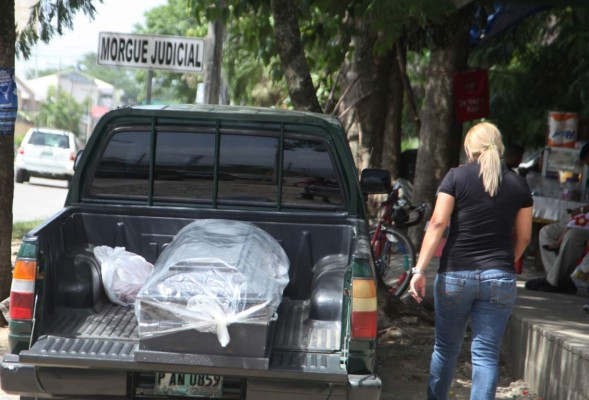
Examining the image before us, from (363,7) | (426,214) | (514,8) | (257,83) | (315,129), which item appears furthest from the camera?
(257,83)

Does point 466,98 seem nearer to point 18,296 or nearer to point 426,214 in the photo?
point 426,214

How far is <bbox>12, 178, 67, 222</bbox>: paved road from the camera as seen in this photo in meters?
17.9

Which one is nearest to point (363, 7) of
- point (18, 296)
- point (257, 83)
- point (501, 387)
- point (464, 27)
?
point (464, 27)

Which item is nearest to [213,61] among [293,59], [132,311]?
[293,59]

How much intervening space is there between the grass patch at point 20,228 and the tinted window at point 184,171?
8.55 meters

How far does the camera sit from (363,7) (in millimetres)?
8875

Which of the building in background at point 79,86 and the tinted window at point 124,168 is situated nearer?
the tinted window at point 124,168

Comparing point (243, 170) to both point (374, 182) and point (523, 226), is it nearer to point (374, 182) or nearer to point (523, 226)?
point (374, 182)

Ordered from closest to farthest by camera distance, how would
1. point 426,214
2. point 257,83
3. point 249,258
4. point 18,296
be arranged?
point 18,296
point 249,258
point 426,214
point 257,83

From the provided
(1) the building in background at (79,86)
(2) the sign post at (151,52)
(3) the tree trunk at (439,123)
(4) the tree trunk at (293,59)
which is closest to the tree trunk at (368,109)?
(3) the tree trunk at (439,123)

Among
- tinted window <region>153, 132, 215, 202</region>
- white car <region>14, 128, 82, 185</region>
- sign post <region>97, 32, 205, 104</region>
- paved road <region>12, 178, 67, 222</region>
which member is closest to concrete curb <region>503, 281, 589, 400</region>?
tinted window <region>153, 132, 215, 202</region>

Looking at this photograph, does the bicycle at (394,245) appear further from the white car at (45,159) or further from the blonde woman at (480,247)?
the white car at (45,159)

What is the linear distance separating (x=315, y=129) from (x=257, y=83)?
957 inches

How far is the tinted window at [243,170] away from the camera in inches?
240
